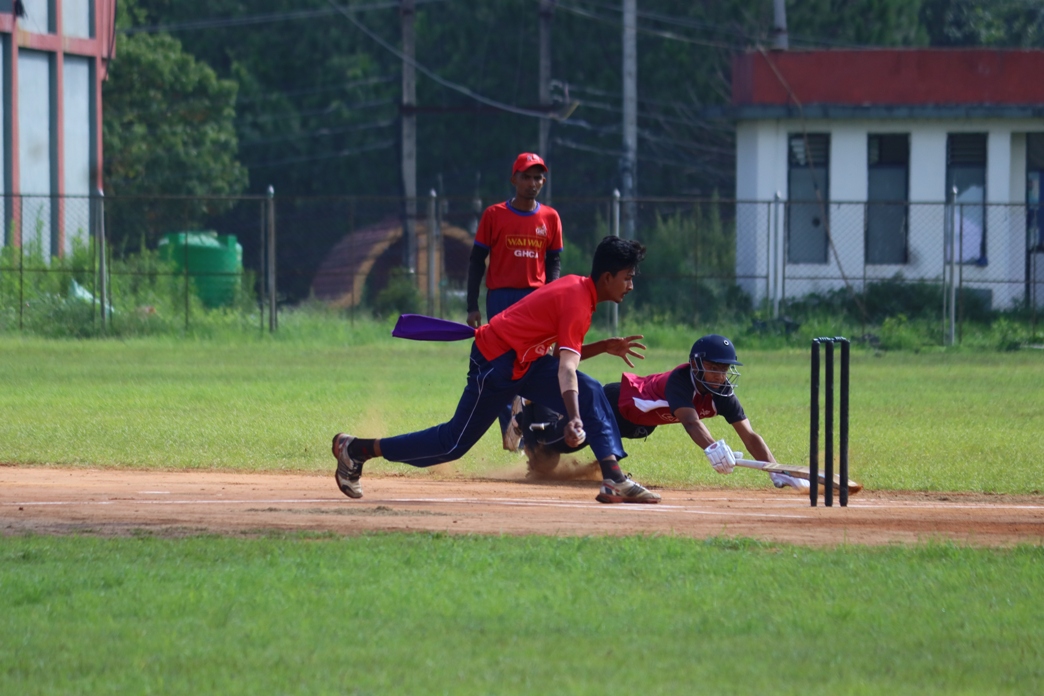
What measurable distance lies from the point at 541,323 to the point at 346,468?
1.46 metres

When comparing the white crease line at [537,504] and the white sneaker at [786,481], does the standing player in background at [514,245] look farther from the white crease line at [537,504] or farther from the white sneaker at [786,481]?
the white sneaker at [786,481]

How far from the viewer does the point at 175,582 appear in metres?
5.93

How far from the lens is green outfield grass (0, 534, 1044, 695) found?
4656mm

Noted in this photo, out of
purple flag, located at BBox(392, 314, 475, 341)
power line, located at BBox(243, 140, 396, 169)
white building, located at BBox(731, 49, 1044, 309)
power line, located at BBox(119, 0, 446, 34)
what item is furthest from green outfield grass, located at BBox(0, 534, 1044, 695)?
power line, located at BBox(243, 140, 396, 169)

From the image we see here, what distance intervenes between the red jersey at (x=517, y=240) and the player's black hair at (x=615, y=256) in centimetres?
209

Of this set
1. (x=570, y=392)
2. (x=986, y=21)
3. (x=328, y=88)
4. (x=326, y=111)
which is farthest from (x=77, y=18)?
(x=986, y=21)

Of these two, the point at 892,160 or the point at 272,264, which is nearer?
the point at 272,264

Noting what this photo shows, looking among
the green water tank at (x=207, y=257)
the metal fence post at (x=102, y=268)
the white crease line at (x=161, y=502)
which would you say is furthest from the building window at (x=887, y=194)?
the white crease line at (x=161, y=502)

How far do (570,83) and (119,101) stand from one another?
Answer: 14733mm

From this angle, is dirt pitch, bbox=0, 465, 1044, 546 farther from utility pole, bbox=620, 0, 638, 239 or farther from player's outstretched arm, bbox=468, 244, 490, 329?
utility pole, bbox=620, 0, 638, 239

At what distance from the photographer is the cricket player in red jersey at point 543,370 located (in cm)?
779

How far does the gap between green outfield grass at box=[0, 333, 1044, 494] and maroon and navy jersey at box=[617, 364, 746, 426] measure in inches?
21.1

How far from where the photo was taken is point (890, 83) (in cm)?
2733

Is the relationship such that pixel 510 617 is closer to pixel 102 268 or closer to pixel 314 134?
pixel 102 268
